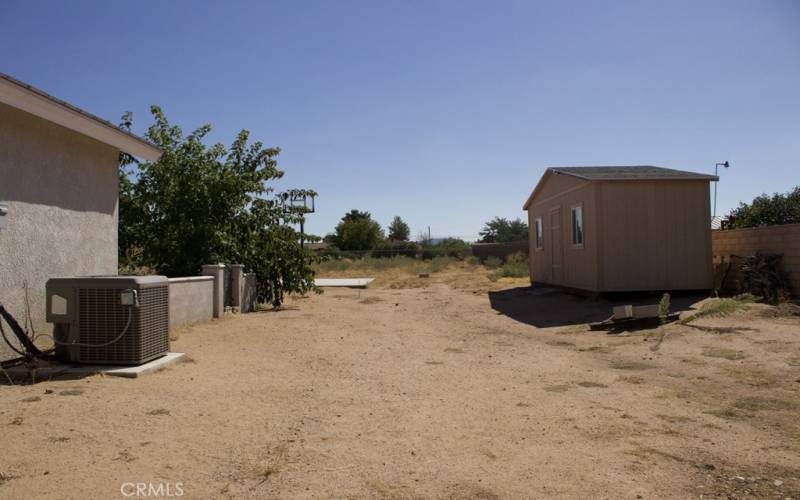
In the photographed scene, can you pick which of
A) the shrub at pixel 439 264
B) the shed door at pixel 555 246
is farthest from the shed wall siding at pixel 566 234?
the shrub at pixel 439 264

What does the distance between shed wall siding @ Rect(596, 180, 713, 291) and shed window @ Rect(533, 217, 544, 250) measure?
529 cm

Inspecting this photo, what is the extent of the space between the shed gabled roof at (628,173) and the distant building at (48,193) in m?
9.84

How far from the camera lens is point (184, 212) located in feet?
40.6

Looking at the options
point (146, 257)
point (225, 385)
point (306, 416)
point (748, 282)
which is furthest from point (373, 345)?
point (748, 282)

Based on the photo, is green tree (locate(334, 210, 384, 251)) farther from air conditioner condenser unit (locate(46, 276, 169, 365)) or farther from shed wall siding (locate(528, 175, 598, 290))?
air conditioner condenser unit (locate(46, 276, 169, 365))

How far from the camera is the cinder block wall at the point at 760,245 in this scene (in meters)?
12.1

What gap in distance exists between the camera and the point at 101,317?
18.8 ft

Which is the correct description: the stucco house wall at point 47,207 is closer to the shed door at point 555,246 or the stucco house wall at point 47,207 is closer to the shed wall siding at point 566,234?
the shed wall siding at point 566,234

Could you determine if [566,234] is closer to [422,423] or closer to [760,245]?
[760,245]

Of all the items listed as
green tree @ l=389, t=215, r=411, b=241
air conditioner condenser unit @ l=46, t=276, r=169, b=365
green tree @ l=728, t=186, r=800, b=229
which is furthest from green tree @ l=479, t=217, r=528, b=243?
air conditioner condenser unit @ l=46, t=276, r=169, b=365

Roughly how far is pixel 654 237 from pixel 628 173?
1.71 meters

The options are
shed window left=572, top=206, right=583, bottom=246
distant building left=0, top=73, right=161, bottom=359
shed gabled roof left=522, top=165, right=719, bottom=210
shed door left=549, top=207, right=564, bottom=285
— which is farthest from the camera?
shed door left=549, top=207, right=564, bottom=285

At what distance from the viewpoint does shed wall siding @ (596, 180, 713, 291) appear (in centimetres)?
1339
